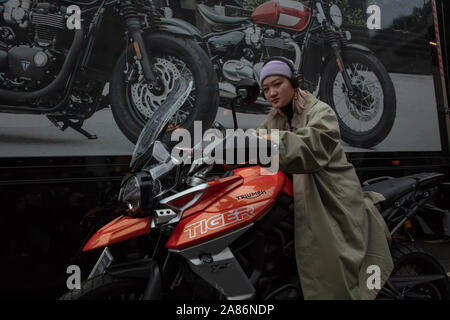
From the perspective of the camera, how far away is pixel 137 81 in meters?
2.55

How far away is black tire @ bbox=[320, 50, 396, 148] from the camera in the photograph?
10.1 ft

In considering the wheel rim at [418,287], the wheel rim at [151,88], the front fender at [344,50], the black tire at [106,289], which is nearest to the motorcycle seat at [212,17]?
the wheel rim at [151,88]

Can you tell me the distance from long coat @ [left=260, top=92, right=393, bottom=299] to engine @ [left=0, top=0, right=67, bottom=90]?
1651 millimetres

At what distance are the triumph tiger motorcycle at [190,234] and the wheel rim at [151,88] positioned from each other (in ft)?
2.79

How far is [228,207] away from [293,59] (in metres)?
1.74

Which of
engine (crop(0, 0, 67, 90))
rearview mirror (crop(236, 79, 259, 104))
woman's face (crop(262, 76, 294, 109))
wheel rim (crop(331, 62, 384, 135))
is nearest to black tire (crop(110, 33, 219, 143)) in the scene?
engine (crop(0, 0, 67, 90))

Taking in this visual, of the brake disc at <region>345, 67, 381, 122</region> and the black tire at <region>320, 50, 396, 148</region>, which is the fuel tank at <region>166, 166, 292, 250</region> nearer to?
the black tire at <region>320, 50, 396, 148</region>

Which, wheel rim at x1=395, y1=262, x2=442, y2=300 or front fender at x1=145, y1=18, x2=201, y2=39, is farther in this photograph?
front fender at x1=145, y1=18, x2=201, y2=39

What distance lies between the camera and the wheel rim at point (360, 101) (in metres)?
3.10

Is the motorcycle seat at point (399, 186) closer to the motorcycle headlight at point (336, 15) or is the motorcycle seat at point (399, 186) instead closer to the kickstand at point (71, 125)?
the motorcycle headlight at point (336, 15)

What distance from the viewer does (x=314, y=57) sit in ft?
9.89

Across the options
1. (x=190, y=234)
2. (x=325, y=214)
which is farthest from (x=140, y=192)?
(x=325, y=214)
